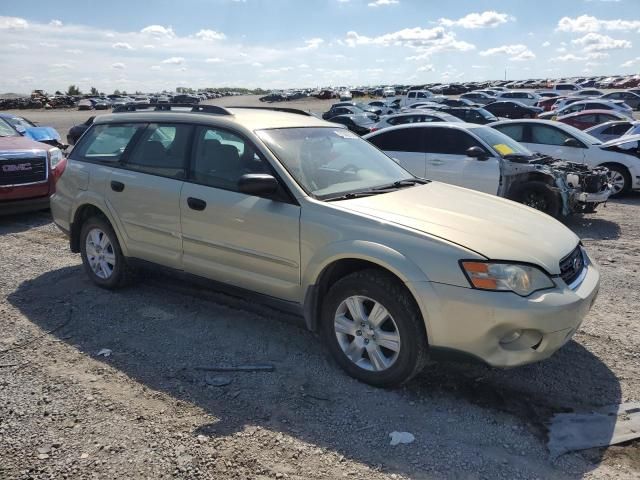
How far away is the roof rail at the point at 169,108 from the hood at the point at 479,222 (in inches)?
62.5

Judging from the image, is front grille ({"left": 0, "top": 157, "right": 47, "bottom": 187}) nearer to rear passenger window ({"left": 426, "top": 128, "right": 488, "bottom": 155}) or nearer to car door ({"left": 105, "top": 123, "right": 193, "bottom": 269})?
car door ({"left": 105, "top": 123, "right": 193, "bottom": 269})

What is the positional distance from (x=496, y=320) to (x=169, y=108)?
3.57m

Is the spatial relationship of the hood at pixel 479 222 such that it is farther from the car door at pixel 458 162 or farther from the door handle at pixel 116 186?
the car door at pixel 458 162

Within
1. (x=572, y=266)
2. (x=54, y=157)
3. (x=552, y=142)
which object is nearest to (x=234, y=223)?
(x=572, y=266)

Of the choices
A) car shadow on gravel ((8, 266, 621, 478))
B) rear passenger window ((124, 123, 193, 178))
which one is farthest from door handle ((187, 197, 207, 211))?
car shadow on gravel ((8, 266, 621, 478))

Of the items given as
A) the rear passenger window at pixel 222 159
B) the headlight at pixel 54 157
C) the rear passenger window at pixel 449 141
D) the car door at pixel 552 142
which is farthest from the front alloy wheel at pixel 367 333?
the car door at pixel 552 142

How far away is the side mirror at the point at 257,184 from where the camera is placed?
374 centimetres

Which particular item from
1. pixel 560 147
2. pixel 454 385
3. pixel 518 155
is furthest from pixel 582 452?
pixel 560 147

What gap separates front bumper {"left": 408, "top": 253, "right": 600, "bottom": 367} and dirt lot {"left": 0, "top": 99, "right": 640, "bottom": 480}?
0.41m

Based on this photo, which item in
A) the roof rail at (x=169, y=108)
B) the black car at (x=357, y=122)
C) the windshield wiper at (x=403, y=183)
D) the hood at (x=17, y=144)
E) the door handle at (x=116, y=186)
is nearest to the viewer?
the windshield wiper at (x=403, y=183)

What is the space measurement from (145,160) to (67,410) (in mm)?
2283

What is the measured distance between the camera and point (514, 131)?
11.2 m

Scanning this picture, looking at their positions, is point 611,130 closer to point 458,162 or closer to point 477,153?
point 458,162

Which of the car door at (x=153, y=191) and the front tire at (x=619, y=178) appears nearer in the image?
the car door at (x=153, y=191)
